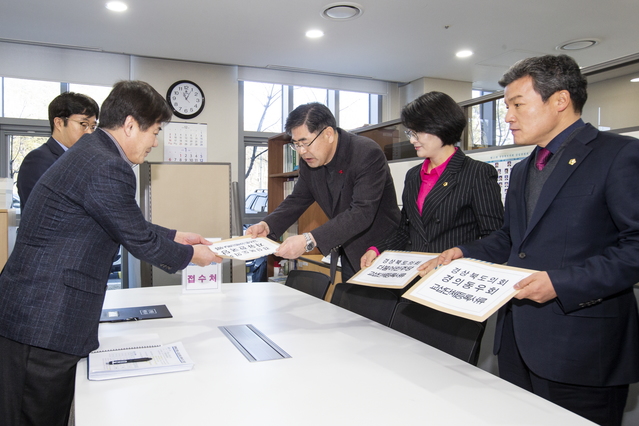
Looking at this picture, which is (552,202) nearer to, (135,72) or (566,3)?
(566,3)

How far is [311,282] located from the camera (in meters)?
2.75

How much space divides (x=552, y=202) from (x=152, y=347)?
1352 millimetres

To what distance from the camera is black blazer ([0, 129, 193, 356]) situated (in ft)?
4.71

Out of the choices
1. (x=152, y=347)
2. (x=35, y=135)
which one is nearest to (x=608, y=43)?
(x=152, y=347)

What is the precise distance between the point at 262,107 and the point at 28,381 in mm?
5301

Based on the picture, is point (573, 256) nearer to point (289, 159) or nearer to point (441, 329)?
point (441, 329)

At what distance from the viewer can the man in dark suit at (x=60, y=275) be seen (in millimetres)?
1438

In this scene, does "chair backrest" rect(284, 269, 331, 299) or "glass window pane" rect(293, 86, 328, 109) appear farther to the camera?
"glass window pane" rect(293, 86, 328, 109)

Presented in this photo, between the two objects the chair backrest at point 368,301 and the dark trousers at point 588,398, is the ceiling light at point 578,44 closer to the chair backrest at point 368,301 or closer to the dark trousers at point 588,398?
the chair backrest at point 368,301

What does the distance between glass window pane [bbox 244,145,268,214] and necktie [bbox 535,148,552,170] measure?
16.0 feet

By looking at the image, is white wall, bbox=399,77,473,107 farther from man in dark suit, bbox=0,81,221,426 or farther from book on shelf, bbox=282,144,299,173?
man in dark suit, bbox=0,81,221,426

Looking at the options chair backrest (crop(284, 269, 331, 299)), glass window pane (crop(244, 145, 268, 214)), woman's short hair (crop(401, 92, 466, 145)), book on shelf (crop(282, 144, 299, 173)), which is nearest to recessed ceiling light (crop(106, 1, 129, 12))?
book on shelf (crop(282, 144, 299, 173))

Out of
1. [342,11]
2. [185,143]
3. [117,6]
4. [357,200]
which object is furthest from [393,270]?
[185,143]

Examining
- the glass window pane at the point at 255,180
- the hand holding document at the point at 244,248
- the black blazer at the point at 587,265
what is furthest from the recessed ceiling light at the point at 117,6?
the black blazer at the point at 587,265
